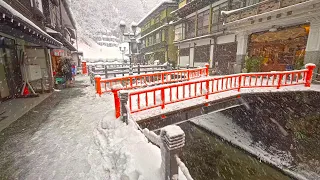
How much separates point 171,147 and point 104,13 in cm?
10083

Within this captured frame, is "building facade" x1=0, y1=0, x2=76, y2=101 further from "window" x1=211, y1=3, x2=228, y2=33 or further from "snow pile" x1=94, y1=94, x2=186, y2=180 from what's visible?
"window" x1=211, y1=3, x2=228, y2=33

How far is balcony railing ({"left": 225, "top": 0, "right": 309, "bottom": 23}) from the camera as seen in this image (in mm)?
9718

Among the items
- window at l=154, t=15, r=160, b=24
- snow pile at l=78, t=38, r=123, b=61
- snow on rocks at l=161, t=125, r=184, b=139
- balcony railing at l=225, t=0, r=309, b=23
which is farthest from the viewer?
snow pile at l=78, t=38, r=123, b=61

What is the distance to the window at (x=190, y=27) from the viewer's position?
20984 mm

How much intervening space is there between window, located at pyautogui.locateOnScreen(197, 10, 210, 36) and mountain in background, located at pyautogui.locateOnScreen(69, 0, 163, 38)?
61320 millimetres

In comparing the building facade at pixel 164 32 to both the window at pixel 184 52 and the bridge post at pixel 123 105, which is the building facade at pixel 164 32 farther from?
the bridge post at pixel 123 105

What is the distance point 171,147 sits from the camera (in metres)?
2.29

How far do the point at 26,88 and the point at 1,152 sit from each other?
21.0 feet

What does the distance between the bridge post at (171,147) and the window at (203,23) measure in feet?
59.3

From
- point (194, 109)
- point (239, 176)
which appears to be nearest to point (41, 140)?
point (194, 109)

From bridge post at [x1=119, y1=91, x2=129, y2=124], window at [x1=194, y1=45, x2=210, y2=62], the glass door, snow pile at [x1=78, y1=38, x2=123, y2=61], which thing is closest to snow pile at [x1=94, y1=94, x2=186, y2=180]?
bridge post at [x1=119, y1=91, x2=129, y2=124]

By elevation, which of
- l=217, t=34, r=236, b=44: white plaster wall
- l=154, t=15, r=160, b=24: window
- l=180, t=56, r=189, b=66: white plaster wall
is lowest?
l=180, t=56, r=189, b=66: white plaster wall

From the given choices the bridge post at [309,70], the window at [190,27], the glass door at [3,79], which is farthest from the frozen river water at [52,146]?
the window at [190,27]

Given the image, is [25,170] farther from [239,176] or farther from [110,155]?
[239,176]
